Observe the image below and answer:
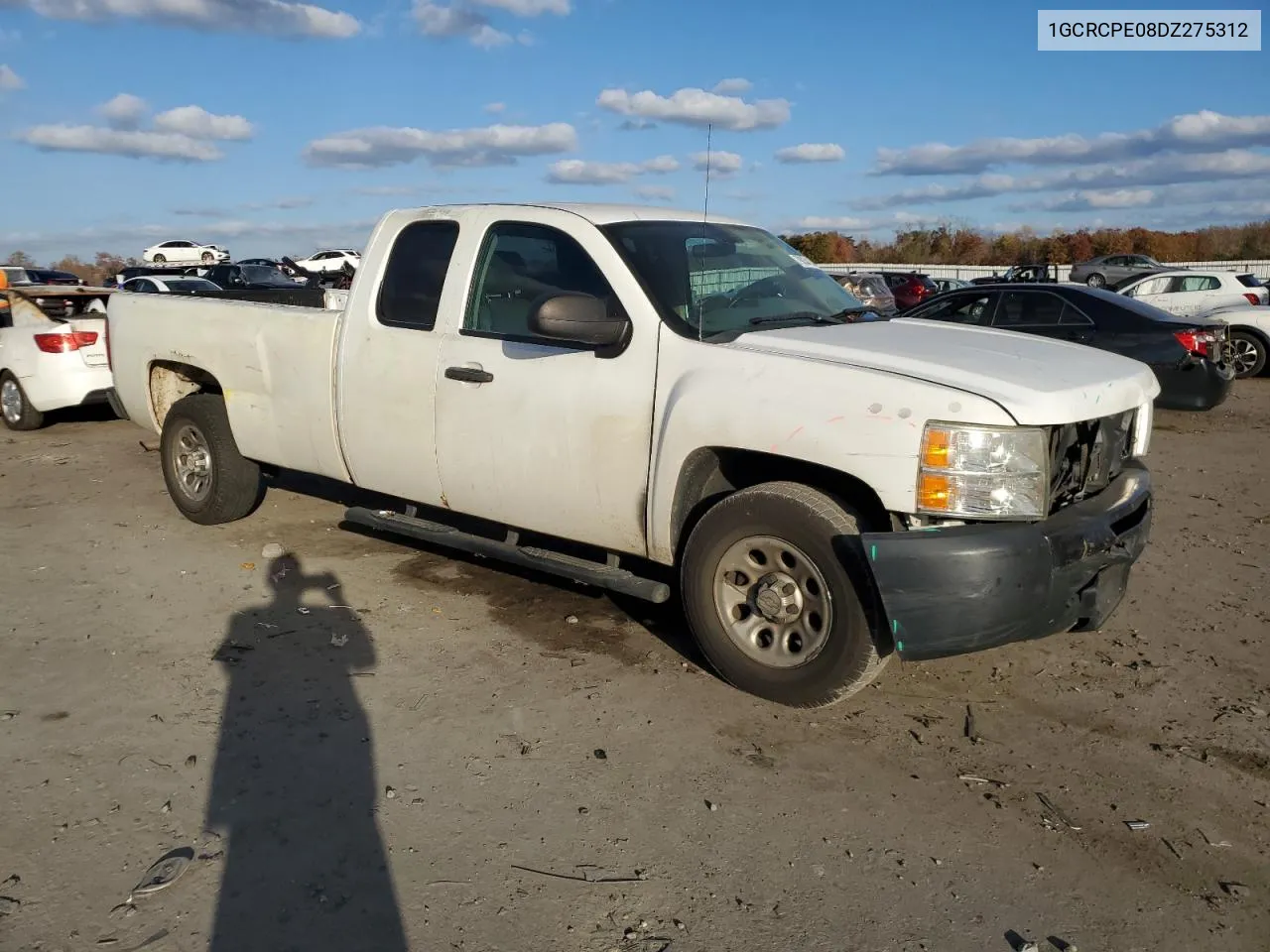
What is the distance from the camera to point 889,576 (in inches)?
138

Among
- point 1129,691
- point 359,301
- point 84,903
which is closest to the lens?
point 84,903

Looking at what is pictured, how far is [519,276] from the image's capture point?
4910mm

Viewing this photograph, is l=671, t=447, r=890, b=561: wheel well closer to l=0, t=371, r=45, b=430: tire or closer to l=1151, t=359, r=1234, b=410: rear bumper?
l=1151, t=359, r=1234, b=410: rear bumper

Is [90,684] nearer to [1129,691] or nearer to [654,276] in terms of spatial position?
[654,276]

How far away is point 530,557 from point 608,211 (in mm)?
1691

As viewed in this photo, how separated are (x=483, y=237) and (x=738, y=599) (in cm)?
222

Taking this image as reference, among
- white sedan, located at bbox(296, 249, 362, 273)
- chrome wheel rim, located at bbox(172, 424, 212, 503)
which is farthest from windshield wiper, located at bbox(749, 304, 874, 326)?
white sedan, located at bbox(296, 249, 362, 273)

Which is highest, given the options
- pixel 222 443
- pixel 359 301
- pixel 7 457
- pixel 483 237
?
pixel 483 237

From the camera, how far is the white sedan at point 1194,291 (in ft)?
57.3

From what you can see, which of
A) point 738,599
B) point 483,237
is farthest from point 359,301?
point 738,599

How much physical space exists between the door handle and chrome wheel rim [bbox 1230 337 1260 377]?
45.8 ft

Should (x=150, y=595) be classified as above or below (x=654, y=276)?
below

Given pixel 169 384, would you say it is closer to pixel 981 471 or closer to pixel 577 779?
pixel 577 779

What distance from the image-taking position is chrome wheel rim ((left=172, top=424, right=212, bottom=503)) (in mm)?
6699
